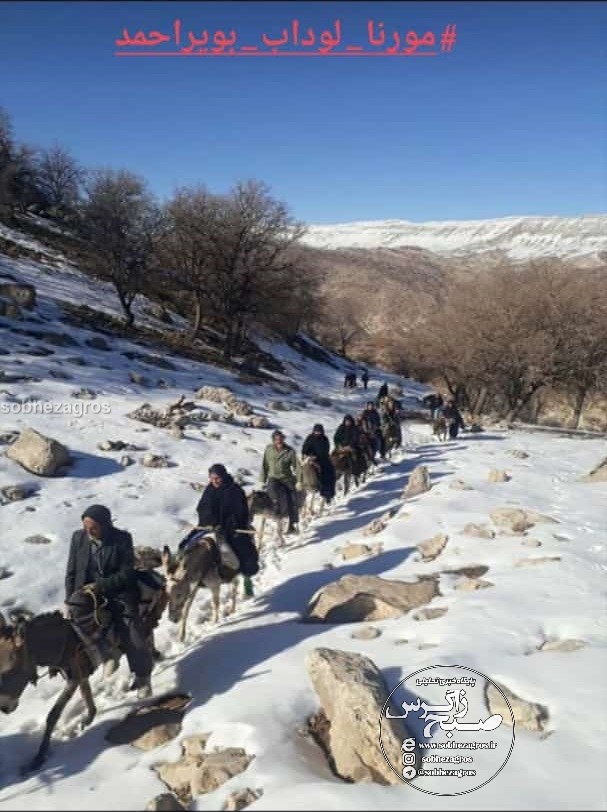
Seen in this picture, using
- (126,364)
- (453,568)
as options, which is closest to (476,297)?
(126,364)

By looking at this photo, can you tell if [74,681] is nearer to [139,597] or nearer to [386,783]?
[139,597]

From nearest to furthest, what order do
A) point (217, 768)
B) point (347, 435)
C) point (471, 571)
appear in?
point (217, 768), point (471, 571), point (347, 435)

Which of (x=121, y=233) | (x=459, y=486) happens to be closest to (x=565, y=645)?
(x=459, y=486)

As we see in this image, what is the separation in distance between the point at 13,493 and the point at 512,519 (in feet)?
31.2

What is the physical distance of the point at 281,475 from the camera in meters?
10.9

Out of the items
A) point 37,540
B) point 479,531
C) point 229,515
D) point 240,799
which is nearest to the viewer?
point 240,799

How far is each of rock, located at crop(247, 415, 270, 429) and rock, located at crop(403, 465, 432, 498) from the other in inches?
265

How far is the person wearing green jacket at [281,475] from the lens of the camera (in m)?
10.8

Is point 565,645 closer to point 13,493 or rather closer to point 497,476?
point 497,476

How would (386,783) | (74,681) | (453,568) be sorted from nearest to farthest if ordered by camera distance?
(386,783) < (74,681) < (453,568)

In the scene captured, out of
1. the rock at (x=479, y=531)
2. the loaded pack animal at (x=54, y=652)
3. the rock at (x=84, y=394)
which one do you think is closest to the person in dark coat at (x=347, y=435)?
the rock at (x=479, y=531)

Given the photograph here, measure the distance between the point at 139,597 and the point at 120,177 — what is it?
31349mm

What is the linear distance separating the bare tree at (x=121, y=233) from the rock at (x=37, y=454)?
57.7 ft

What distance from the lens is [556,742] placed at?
4.32m
